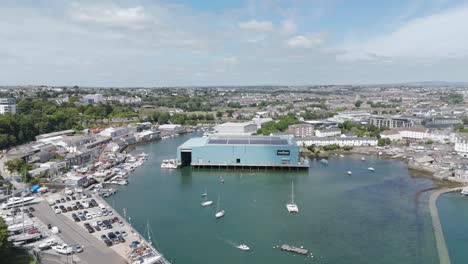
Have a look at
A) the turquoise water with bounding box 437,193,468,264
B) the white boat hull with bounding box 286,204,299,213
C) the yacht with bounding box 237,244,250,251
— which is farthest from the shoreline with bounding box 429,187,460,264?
the yacht with bounding box 237,244,250,251

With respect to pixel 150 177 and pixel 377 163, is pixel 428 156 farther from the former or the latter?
pixel 150 177

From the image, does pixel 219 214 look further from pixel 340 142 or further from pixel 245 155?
pixel 340 142

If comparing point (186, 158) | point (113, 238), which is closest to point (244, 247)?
point (113, 238)

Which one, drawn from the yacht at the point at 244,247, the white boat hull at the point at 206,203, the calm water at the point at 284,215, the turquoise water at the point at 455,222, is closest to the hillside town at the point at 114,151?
the calm water at the point at 284,215

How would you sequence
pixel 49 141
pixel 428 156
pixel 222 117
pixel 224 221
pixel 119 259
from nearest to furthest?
pixel 119 259 < pixel 224 221 < pixel 428 156 < pixel 49 141 < pixel 222 117

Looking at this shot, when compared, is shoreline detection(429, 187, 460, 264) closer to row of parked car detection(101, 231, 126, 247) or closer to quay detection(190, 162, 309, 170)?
quay detection(190, 162, 309, 170)

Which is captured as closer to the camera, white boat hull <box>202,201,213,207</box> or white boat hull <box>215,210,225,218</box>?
white boat hull <box>215,210,225,218</box>

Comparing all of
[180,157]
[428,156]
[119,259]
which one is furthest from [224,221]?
[428,156]
